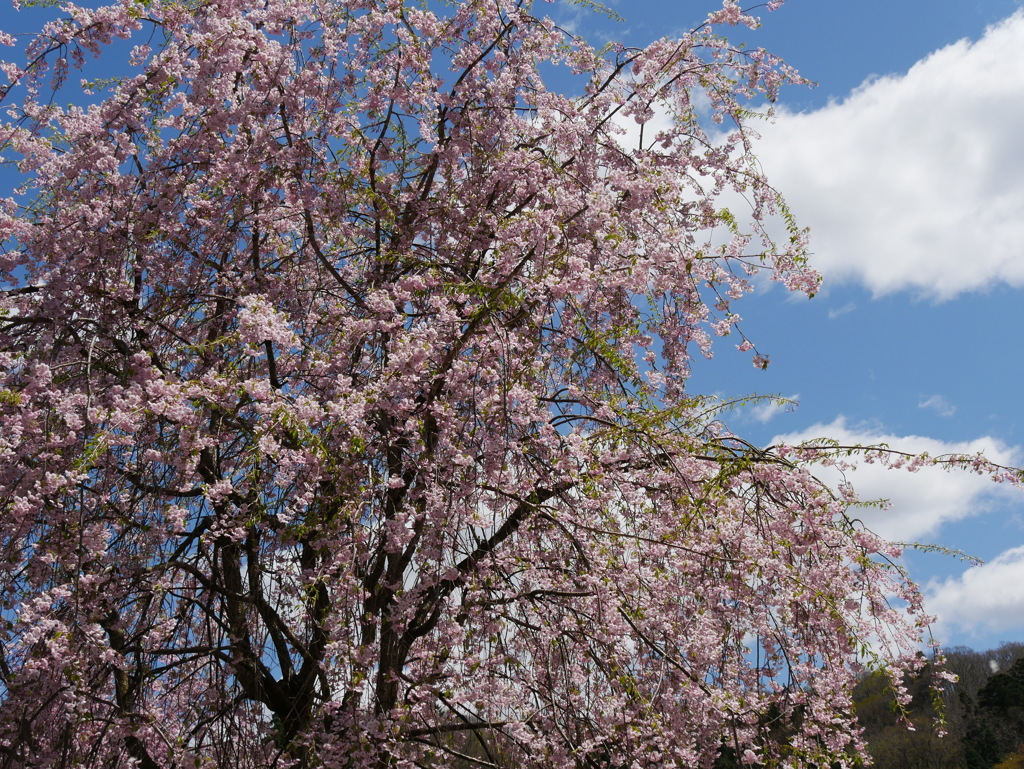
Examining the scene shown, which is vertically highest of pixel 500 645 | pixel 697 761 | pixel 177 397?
pixel 177 397

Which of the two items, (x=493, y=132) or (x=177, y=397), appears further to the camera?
(x=493, y=132)

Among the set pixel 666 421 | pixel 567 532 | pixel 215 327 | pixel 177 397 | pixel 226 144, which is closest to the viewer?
pixel 177 397

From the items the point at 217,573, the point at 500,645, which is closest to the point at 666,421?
the point at 500,645

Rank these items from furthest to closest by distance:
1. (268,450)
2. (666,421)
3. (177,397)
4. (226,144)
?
(226,144)
(666,421)
(177,397)
(268,450)

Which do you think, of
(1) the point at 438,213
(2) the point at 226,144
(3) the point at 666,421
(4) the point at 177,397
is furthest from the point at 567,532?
(2) the point at 226,144

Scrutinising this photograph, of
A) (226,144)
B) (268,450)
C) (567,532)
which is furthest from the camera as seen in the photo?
(226,144)

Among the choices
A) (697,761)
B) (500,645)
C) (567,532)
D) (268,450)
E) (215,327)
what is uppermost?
(215,327)

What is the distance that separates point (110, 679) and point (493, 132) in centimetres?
497

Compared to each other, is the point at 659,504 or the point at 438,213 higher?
the point at 438,213

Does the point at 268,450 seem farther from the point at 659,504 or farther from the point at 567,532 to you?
the point at 659,504

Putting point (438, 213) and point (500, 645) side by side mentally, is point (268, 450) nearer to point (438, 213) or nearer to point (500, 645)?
point (500, 645)

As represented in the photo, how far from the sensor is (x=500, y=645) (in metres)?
5.65

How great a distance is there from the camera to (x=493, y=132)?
6539 millimetres

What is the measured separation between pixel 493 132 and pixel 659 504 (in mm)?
3076
